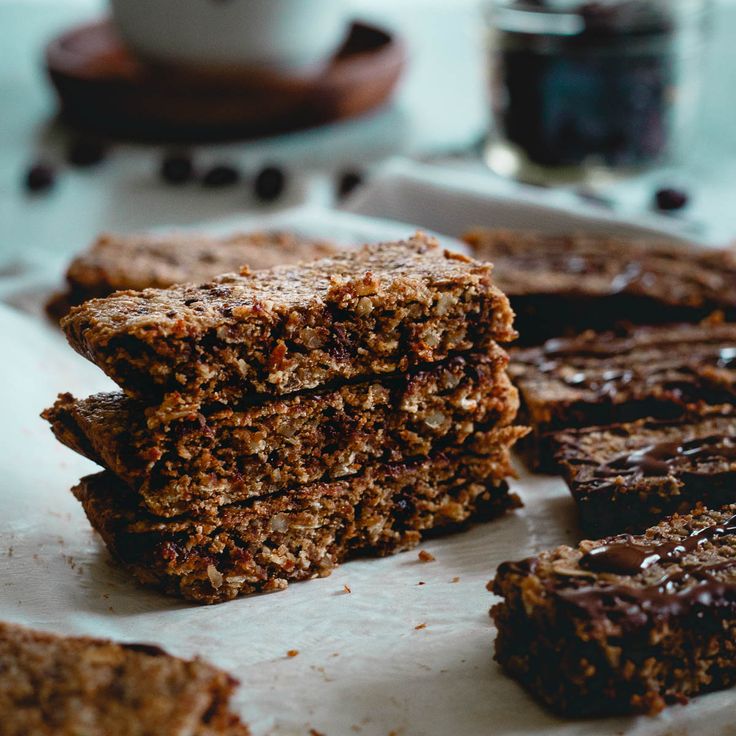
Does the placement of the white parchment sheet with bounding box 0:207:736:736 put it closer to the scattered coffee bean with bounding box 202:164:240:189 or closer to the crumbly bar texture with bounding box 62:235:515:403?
the crumbly bar texture with bounding box 62:235:515:403

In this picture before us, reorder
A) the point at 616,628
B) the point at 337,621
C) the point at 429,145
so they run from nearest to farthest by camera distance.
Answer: the point at 616,628 → the point at 337,621 → the point at 429,145

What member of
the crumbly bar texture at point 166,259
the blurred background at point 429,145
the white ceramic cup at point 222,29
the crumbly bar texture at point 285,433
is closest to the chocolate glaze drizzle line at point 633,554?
the crumbly bar texture at point 285,433

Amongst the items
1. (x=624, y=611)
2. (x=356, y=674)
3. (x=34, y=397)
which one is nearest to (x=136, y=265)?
(x=34, y=397)

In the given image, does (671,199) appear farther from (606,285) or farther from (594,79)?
(606,285)

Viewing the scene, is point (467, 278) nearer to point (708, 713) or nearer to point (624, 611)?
point (624, 611)

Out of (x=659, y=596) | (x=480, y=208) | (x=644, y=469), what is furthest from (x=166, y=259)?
(x=659, y=596)
